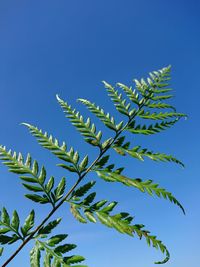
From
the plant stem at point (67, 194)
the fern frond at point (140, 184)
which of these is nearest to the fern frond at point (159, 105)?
the plant stem at point (67, 194)

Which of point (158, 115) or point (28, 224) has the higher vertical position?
point (158, 115)

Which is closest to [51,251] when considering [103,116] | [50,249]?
[50,249]

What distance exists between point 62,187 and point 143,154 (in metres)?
0.70

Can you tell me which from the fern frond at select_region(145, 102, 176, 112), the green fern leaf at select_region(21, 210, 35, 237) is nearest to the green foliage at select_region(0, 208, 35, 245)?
the green fern leaf at select_region(21, 210, 35, 237)

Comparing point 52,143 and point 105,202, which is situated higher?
point 52,143

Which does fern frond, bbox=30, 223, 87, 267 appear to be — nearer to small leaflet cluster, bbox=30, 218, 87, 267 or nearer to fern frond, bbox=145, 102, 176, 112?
small leaflet cluster, bbox=30, 218, 87, 267

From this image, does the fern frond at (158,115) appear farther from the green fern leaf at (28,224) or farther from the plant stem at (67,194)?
the green fern leaf at (28,224)

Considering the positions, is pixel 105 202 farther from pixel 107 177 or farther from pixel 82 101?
pixel 82 101

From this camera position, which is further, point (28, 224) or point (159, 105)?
point (159, 105)

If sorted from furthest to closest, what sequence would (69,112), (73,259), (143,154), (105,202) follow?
(69,112), (143,154), (105,202), (73,259)

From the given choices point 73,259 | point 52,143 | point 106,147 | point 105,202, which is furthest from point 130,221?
point 52,143

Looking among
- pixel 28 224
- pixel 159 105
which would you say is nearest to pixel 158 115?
pixel 159 105

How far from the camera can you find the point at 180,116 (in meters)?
3.36

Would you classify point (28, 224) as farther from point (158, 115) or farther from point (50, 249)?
point (158, 115)
